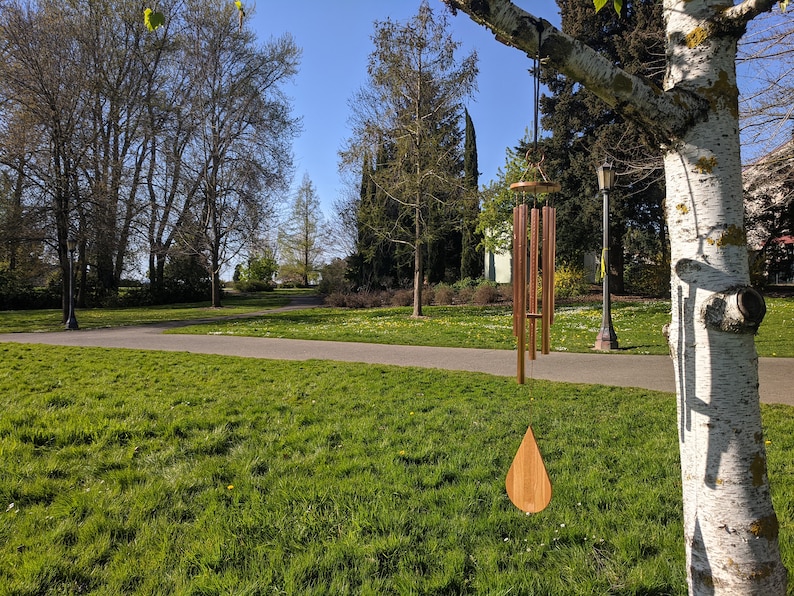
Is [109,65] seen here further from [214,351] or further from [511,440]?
[511,440]

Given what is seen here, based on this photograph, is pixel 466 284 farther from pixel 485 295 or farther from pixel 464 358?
pixel 464 358

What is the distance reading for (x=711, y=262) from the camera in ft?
5.95

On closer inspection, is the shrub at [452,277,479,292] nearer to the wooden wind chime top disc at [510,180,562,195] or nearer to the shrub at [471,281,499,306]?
the shrub at [471,281,499,306]

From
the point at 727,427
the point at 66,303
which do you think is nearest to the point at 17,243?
the point at 66,303

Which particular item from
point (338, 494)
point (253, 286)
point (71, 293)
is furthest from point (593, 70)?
point (253, 286)

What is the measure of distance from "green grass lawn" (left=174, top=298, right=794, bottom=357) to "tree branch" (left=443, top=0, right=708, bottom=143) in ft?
31.8

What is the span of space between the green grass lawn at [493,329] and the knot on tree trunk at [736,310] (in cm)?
958

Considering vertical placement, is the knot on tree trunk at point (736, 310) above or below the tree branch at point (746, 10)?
below

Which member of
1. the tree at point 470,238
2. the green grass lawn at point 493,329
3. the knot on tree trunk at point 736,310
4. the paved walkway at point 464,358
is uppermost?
the tree at point 470,238

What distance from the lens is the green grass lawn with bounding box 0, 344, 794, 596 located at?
9.15 feet

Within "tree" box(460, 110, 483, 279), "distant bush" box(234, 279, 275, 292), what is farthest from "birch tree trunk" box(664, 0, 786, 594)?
"distant bush" box(234, 279, 275, 292)

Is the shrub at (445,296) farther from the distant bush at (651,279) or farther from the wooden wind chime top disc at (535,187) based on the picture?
the wooden wind chime top disc at (535,187)

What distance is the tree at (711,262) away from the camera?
179 centimetres

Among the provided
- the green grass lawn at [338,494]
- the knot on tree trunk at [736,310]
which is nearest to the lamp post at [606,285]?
the green grass lawn at [338,494]
